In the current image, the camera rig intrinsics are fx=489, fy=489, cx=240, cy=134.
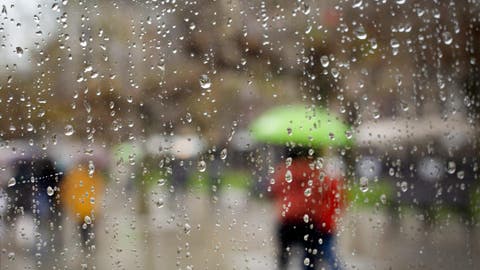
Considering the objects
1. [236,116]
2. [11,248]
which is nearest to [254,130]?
[236,116]

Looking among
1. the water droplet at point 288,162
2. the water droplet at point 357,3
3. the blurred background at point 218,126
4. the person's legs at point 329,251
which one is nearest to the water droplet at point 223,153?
the blurred background at point 218,126

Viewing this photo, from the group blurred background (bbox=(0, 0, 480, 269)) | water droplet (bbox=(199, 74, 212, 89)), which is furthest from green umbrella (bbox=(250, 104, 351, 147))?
water droplet (bbox=(199, 74, 212, 89))

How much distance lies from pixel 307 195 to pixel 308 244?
0.28ft

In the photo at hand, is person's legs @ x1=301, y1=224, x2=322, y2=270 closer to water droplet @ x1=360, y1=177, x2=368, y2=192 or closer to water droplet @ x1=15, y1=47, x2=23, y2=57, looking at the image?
water droplet @ x1=360, y1=177, x2=368, y2=192

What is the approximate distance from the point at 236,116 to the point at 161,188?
197 millimetres

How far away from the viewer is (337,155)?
83 centimetres

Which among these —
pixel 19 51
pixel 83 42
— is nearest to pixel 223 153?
pixel 83 42

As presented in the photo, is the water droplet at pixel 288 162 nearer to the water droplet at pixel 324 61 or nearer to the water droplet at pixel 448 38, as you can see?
the water droplet at pixel 324 61

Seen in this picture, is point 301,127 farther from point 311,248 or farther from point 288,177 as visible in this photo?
point 311,248

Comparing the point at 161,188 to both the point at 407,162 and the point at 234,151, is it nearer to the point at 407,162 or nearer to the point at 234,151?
the point at 234,151

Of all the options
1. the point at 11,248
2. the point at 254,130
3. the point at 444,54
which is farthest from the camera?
the point at 11,248

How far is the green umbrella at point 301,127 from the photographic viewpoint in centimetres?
83

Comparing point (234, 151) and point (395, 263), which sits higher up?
point (234, 151)

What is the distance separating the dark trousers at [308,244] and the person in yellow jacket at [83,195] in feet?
1.20
